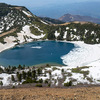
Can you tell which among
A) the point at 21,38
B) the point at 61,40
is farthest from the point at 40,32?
the point at 61,40

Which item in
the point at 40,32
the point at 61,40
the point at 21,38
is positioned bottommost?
the point at 61,40

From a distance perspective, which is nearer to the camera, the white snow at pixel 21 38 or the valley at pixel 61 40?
the valley at pixel 61 40

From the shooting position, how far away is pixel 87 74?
47.9 metres

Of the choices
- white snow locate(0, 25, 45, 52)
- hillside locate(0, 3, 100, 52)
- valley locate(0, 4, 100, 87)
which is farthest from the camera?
hillside locate(0, 3, 100, 52)

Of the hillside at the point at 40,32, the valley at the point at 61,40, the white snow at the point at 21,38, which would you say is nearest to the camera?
the valley at the point at 61,40

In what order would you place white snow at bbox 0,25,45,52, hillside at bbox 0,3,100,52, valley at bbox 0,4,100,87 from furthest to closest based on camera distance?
1. hillside at bbox 0,3,100,52
2. white snow at bbox 0,25,45,52
3. valley at bbox 0,4,100,87

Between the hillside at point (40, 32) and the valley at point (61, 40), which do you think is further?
the hillside at point (40, 32)

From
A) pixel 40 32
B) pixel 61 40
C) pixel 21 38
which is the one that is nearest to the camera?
pixel 61 40

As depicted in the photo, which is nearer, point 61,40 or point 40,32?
point 61,40

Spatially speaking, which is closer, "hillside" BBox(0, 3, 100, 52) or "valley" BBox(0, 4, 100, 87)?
"valley" BBox(0, 4, 100, 87)

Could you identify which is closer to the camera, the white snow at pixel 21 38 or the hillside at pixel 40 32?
the white snow at pixel 21 38

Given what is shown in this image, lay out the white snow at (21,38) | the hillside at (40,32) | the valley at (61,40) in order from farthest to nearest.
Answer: the hillside at (40,32)
the white snow at (21,38)
the valley at (61,40)

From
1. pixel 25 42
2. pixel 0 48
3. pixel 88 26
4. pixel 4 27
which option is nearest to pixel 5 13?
pixel 4 27

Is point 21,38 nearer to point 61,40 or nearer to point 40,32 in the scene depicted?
point 40,32
